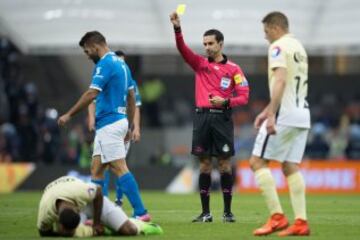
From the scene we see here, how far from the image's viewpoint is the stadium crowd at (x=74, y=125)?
2941 centimetres

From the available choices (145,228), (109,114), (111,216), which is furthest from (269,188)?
(109,114)

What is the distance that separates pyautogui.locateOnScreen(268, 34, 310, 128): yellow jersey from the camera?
10148 millimetres

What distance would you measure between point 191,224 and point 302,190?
2.30 m

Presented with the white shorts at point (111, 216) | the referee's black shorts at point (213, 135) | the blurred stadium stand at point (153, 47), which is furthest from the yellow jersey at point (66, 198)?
the blurred stadium stand at point (153, 47)

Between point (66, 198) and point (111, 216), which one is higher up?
point (66, 198)

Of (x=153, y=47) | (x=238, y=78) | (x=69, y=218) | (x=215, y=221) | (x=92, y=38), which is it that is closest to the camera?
(x=69, y=218)

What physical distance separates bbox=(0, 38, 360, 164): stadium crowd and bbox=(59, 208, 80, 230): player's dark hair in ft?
54.8

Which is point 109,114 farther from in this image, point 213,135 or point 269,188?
point 269,188

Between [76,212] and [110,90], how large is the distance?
2295 mm

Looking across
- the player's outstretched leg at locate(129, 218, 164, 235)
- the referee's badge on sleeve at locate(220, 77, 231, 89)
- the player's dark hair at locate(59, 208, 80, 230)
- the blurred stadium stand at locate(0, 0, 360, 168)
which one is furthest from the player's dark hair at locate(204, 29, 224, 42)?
the blurred stadium stand at locate(0, 0, 360, 168)

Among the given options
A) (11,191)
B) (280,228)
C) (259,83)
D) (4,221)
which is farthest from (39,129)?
(280,228)

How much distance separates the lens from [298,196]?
10.2m

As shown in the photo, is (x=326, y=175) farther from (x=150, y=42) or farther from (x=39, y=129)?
(x=39, y=129)

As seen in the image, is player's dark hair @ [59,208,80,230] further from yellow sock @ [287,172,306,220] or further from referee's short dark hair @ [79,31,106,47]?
referee's short dark hair @ [79,31,106,47]
